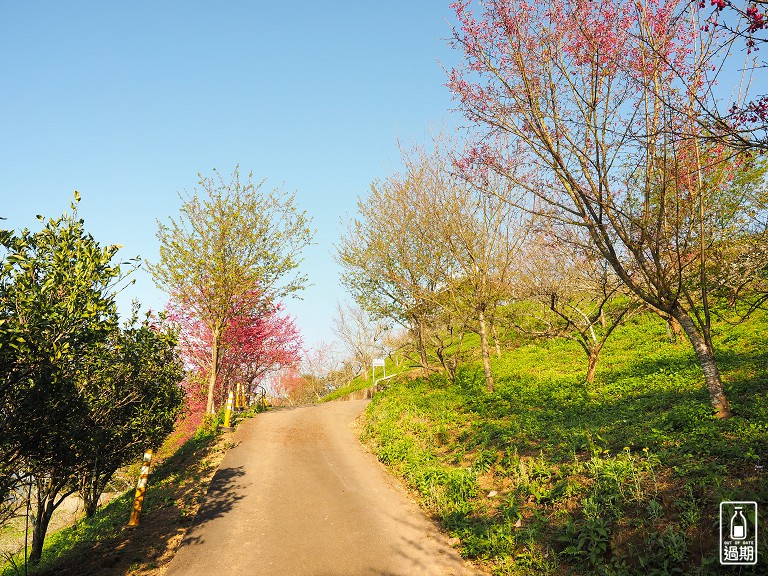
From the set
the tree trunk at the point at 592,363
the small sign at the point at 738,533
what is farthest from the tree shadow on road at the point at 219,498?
the tree trunk at the point at 592,363

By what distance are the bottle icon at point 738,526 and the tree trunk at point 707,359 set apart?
348 centimetres

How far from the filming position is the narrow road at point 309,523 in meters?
7.27

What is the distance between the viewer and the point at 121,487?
24.6 meters

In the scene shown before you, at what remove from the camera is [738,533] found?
5031mm

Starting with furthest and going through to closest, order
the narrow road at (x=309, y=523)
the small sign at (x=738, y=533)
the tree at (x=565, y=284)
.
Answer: the tree at (x=565, y=284) → the narrow road at (x=309, y=523) → the small sign at (x=738, y=533)

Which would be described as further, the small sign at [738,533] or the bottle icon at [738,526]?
the bottle icon at [738,526]

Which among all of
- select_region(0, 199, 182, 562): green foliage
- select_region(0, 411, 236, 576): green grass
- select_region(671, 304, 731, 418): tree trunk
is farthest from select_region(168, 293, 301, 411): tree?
select_region(671, 304, 731, 418): tree trunk

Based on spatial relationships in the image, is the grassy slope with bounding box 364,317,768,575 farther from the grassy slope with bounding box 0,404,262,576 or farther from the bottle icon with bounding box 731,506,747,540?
the grassy slope with bounding box 0,404,262,576

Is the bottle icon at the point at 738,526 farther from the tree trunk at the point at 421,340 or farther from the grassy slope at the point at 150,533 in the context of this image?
the tree trunk at the point at 421,340

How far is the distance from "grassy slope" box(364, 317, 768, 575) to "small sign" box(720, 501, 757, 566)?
114mm

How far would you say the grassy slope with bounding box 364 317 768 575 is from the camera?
5.83m

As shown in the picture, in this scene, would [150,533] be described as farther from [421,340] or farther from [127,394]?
[421,340]

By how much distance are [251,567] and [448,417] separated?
8.62m

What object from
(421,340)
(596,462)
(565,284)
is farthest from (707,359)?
(421,340)
